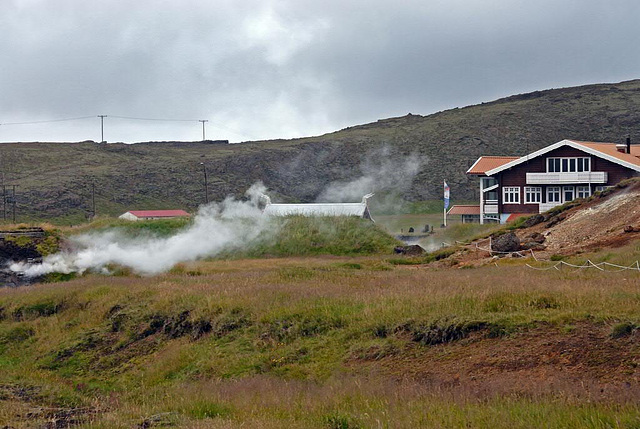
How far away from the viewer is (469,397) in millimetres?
11734

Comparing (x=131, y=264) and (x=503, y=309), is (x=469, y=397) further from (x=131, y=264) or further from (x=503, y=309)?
(x=131, y=264)

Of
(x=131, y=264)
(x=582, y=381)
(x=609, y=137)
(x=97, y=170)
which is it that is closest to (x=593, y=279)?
(x=582, y=381)

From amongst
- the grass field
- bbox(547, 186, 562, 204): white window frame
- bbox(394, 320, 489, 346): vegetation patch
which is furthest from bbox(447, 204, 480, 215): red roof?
bbox(394, 320, 489, 346): vegetation patch

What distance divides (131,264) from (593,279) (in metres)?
25.6

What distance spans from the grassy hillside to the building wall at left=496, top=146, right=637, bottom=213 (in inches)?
1437

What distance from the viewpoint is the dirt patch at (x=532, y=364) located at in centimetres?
1205

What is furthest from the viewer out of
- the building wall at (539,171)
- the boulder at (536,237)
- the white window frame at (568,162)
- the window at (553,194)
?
the window at (553,194)

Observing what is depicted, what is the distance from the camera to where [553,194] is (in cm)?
6291

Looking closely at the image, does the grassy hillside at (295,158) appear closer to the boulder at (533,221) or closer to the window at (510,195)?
the window at (510,195)

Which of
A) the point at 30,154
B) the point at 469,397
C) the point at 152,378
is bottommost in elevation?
the point at 152,378

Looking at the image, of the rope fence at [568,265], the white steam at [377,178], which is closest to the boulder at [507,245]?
the rope fence at [568,265]

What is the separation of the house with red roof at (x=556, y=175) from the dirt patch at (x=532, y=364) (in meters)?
48.0

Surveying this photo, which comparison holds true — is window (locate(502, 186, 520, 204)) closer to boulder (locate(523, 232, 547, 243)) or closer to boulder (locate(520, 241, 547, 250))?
boulder (locate(523, 232, 547, 243))

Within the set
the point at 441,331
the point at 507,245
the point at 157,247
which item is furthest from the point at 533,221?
the point at 441,331
